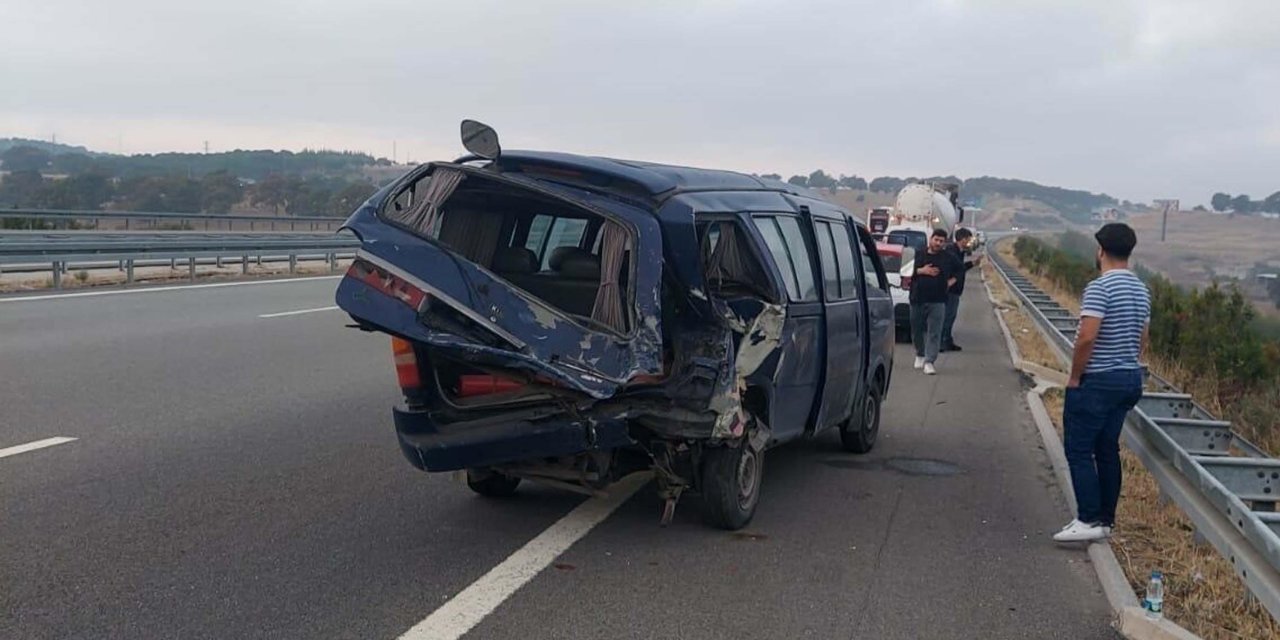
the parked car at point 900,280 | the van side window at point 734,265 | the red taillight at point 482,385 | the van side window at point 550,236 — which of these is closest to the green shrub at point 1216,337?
the parked car at point 900,280

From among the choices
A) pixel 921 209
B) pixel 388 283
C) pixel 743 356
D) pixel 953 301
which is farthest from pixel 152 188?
pixel 743 356

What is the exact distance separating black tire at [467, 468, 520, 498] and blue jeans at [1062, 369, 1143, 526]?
3.23m

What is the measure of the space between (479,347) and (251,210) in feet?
130

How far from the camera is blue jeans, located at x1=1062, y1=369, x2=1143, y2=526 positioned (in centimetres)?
648

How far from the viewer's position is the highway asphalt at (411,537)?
16.7 ft

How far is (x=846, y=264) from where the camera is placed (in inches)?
330

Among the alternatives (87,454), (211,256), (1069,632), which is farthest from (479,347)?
(211,256)

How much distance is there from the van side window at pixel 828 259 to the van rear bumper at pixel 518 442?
2.35 metres

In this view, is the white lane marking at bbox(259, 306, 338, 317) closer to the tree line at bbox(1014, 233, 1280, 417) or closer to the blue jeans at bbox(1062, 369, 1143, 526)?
the tree line at bbox(1014, 233, 1280, 417)

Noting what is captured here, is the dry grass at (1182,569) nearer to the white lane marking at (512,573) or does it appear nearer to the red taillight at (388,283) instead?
the white lane marking at (512,573)

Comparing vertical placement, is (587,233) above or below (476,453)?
above

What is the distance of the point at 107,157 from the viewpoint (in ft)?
150

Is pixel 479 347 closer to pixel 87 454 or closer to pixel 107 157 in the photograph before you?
pixel 87 454

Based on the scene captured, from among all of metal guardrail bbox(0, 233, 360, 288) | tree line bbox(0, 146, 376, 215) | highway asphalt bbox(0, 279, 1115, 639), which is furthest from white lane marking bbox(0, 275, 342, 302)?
highway asphalt bbox(0, 279, 1115, 639)
